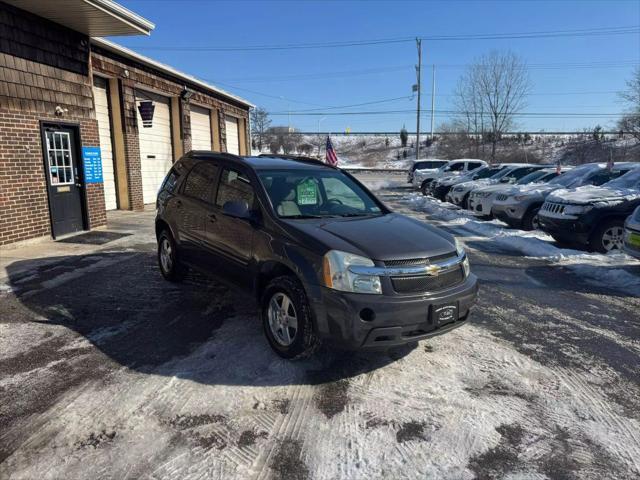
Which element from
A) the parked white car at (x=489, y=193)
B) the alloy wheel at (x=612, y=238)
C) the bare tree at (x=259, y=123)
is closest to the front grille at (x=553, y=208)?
the alloy wheel at (x=612, y=238)

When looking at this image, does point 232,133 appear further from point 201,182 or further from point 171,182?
point 201,182

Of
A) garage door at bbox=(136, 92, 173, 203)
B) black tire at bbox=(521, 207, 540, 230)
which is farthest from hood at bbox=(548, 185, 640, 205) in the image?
garage door at bbox=(136, 92, 173, 203)

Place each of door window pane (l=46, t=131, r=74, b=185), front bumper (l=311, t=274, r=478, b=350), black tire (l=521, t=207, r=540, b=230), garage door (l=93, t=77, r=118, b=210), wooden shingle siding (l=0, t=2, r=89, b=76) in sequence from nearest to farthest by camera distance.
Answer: front bumper (l=311, t=274, r=478, b=350) < wooden shingle siding (l=0, t=2, r=89, b=76) < door window pane (l=46, t=131, r=74, b=185) < black tire (l=521, t=207, r=540, b=230) < garage door (l=93, t=77, r=118, b=210)

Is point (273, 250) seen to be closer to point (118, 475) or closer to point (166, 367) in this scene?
point (166, 367)

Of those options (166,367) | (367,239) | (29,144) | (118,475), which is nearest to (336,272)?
(367,239)

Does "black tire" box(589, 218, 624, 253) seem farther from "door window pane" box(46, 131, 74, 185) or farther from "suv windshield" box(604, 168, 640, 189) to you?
"door window pane" box(46, 131, 74, 185)

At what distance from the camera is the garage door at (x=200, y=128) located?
18.4 metres

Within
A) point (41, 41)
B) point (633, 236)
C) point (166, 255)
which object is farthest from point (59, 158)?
point (633, 236)

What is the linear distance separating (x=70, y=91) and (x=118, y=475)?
9218 mm

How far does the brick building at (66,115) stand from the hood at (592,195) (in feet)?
30.0

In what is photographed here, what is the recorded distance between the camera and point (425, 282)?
3.63m

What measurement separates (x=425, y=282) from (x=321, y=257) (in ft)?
2.73

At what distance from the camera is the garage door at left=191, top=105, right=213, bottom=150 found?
1844 centimetres

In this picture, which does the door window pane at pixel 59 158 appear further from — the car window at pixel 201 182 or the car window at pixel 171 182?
the car window at pixel 201 182
